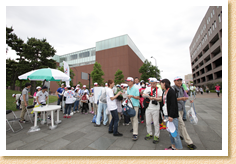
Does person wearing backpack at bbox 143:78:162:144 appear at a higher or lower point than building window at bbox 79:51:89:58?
lower

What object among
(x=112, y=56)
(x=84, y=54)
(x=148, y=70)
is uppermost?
(x=84, y=54)

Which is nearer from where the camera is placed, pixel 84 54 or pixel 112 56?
pixel 112 56

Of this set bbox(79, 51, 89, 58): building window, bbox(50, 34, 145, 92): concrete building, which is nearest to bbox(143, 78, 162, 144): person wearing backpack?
bbox(50, 34, 145, 92): concrete building

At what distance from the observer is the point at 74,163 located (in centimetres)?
234

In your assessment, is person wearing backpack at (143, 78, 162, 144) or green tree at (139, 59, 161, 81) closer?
person wearing backpack at (143, 78, 162, 144)

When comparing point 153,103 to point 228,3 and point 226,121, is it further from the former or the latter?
point 228,3

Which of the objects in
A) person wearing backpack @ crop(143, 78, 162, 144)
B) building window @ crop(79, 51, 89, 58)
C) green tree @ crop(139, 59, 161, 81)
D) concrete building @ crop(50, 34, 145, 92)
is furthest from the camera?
building window @ crop(79, 51, 89, 58)

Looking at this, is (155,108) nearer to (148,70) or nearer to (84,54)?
(148,70)

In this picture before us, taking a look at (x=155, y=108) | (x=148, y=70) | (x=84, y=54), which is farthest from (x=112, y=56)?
(x=155, y=108)

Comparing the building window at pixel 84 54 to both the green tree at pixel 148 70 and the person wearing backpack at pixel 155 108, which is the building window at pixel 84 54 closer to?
the green tree at pixel 148 70

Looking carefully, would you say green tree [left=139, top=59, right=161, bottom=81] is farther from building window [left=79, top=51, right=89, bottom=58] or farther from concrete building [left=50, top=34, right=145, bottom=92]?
building window [left=79, top=51, right=89, bottom=58]

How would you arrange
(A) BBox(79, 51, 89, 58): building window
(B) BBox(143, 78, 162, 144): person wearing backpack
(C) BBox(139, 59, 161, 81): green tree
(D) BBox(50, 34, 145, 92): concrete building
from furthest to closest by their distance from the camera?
(A) BBox(79, 51, 89, 58): building window, (D) BBox(50, 34, 145, 92): concrete building, (C) BBox(139, 59, 161, 81): green tree, (B) BBox(143, 78, 162, 144): person wearing backpack

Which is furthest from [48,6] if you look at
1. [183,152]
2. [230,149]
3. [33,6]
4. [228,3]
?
[230,149]

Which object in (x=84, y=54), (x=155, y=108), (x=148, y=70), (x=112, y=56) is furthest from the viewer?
(x=84, y=54)
